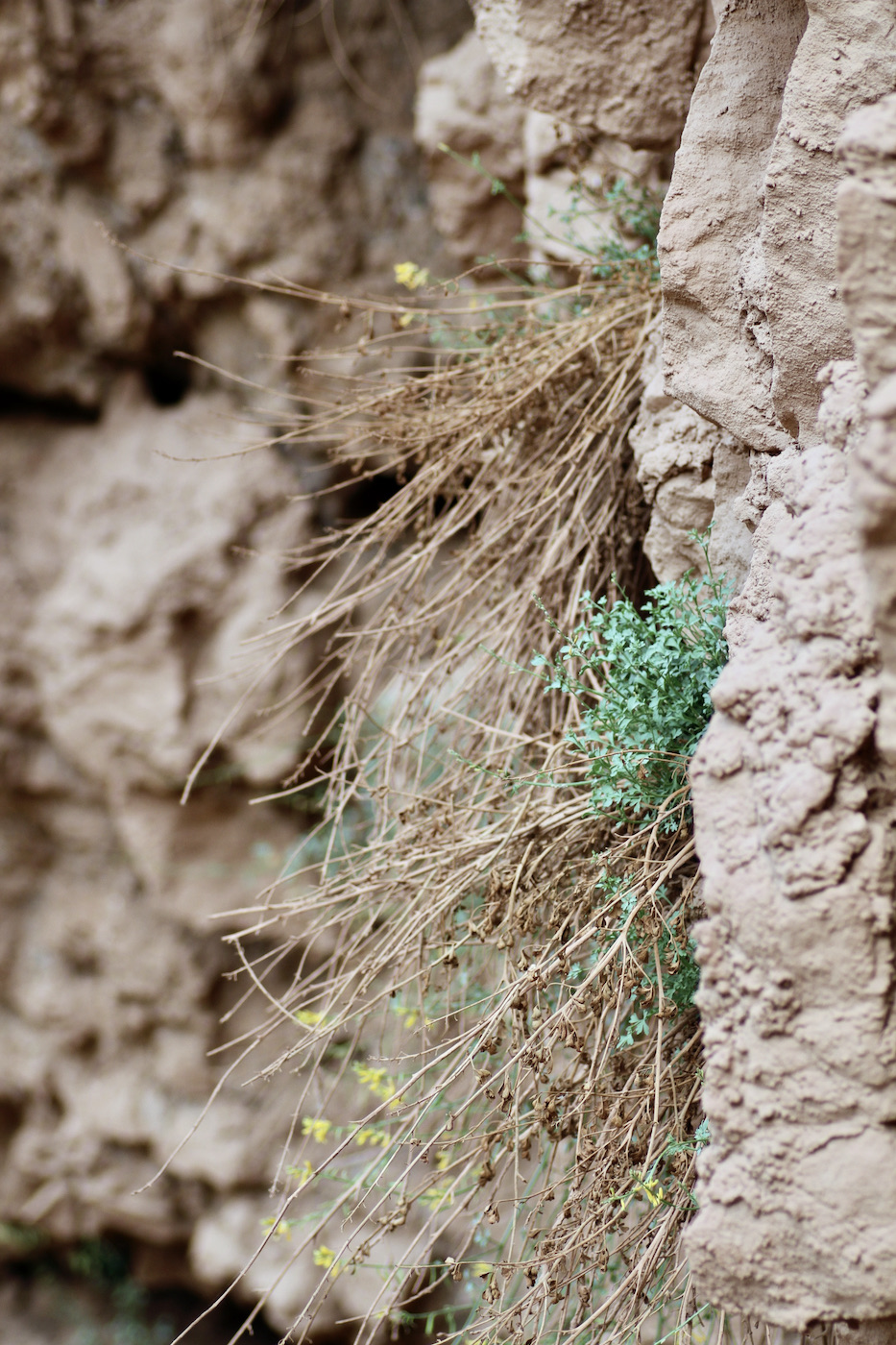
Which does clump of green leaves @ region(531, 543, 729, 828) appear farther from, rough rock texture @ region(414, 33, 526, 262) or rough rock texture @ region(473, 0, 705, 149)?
rough rock texture @ region(414, 33, 526, 262)

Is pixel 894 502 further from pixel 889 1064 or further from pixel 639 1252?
pixel 639 1252

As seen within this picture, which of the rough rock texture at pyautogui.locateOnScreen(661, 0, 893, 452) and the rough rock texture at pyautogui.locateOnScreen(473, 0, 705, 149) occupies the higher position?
the rough rock texture at pyautogui.locateOnScreen(473, 0, 705, 149)

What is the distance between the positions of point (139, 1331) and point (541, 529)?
217 centimetres

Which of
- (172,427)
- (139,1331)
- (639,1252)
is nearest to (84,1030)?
(139,1331)

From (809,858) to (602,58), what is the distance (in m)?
0.95

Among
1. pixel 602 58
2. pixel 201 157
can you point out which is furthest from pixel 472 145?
pixel 201 157

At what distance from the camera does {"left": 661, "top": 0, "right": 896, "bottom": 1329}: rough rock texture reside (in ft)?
2.09

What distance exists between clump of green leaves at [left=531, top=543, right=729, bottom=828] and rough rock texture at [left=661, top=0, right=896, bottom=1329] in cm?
12

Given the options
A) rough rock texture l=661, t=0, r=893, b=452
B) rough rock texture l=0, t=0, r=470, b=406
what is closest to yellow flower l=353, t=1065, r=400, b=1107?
rough rock texture l=661, t=0, r=893, b=452

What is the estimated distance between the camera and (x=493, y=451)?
116 cm

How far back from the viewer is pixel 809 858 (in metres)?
0.64

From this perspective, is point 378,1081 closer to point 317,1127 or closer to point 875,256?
point 317,1127

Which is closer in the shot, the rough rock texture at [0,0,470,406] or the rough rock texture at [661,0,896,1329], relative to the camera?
the rough rock texture at [661,0,896,1329]

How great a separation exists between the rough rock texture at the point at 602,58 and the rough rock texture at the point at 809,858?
368 mm
